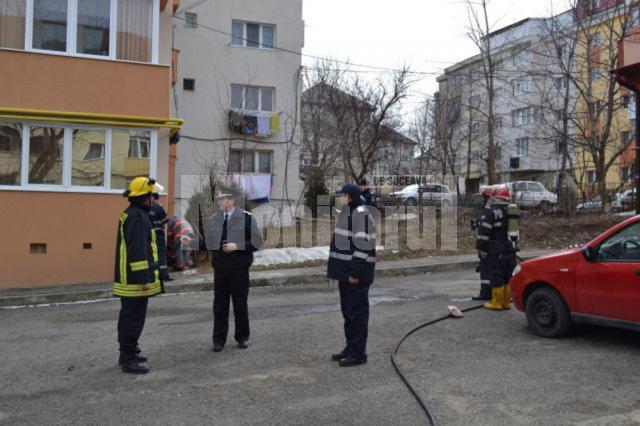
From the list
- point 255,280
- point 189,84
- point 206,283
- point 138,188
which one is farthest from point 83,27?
point 189,84

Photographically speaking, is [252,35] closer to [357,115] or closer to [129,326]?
[357,115]

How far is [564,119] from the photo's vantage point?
19.0 m

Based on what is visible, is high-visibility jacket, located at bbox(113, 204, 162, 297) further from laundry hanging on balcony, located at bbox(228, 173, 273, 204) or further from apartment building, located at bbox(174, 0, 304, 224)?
laundry hanging on balcony, located at bbox(228, 173, 273, 204)

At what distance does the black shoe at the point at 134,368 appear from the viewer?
5.09 m

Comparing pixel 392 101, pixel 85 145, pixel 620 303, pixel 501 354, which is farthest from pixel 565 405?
pixel 392 101

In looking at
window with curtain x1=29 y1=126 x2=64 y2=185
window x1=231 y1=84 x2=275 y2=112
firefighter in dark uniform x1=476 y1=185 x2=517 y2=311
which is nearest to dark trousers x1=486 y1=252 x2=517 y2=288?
firefighter in dark uniform x1=476 y1=185 x2=517 y2=311

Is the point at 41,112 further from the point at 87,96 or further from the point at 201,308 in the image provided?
the point at 201,308

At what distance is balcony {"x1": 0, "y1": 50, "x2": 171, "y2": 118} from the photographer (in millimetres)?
10586

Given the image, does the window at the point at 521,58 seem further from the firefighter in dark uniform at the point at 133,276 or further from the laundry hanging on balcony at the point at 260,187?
the firefighter in dark uniform at the point at 133,276

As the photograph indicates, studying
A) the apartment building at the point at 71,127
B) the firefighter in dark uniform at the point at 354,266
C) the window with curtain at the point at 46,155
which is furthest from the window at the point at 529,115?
the firefighter in dark uniform at the point at 354,266

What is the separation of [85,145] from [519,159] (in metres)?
38.9

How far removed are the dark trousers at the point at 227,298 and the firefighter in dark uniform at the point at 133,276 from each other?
764mm

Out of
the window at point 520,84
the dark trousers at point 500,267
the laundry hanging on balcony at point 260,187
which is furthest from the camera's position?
the window at point 520,84

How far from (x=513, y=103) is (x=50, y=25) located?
34.5 metres
